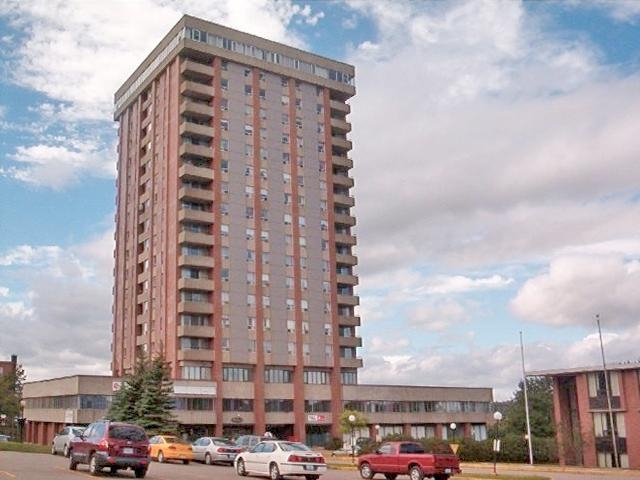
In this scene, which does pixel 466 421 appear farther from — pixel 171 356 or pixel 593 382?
pixel 593 382

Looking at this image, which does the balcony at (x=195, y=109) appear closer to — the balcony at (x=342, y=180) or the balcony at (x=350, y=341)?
the balcony at (x=342, y=180)

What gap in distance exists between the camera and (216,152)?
9538 centimetres

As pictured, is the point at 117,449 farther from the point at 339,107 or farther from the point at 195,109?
the point at 339,107

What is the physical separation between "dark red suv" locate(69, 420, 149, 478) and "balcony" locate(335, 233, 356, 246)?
75.4m

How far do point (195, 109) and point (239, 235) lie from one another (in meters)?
16.0

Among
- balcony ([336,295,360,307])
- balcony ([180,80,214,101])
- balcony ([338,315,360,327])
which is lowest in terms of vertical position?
balcony ([338,315,360,327])

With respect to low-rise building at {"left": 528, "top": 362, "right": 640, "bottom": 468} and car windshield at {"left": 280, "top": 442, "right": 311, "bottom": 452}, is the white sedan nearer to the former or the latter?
car windshield at {"left": 280, "top": 442, "right": 311, "bottom": 452}

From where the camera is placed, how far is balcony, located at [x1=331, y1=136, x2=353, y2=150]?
10704 cm

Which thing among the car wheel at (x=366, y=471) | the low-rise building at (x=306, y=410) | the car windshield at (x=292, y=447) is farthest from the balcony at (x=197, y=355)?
the car windshield at (x=292, y=447)

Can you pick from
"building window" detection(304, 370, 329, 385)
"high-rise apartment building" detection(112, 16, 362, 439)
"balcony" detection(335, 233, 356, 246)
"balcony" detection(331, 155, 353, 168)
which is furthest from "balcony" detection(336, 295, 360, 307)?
"balcony" detection(331, 155, 353, 168)

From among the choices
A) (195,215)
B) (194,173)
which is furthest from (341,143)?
(195,215)

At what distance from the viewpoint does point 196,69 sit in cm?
9681

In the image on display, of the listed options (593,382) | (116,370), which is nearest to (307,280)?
(116,370)

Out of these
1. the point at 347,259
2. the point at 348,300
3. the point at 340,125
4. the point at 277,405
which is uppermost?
the point at 340,125
